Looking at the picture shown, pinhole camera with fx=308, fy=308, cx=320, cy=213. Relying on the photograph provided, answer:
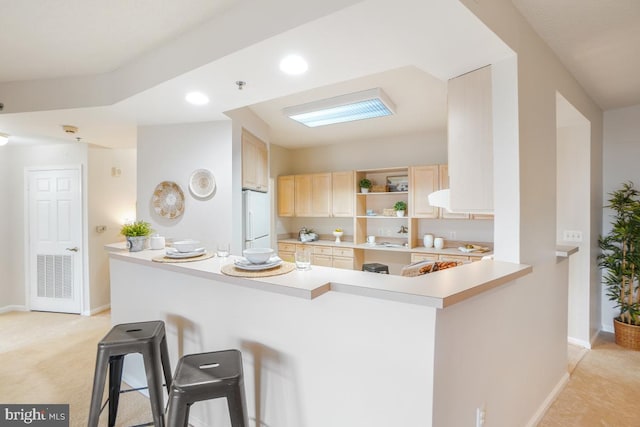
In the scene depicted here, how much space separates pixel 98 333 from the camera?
3658 millimetres

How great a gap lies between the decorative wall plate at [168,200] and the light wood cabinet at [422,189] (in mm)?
3094

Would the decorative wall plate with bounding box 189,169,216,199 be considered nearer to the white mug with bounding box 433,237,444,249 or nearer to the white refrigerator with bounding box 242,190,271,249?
the white refrigerator with bounding box 242,190,271,249

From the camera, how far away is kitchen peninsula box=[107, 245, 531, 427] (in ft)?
4.01

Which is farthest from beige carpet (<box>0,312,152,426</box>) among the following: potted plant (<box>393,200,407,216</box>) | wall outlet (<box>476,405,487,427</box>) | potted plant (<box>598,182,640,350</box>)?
potted plant (<box>598,182,640,350</box>)

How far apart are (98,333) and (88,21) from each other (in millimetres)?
3370

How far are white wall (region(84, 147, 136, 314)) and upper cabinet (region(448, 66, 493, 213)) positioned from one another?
4664 millimetres

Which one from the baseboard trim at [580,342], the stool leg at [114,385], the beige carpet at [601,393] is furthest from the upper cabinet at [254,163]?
the baseboard trim at [580,342]

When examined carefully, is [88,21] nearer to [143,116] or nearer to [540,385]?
[143,116]

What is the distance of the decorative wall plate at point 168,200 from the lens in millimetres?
3398

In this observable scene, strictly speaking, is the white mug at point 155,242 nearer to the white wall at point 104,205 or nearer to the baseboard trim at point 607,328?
the white wall at point 104,205

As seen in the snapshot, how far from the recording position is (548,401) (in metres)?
2.23

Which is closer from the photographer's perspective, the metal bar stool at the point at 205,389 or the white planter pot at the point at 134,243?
the metal bar stool at the point at 205,389

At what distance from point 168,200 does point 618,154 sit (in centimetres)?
513

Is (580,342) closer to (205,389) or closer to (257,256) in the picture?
(257,256)
